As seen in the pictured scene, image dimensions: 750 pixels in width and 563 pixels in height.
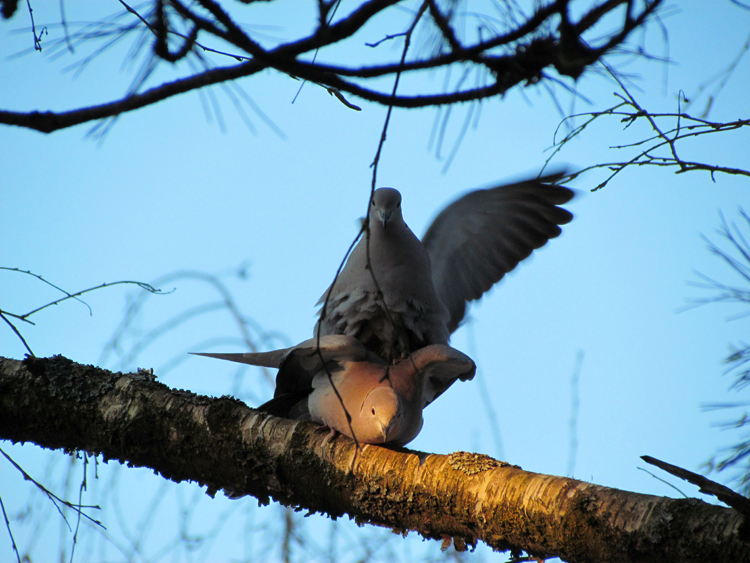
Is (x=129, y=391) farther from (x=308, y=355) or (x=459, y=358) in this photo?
(x=459, y=358)

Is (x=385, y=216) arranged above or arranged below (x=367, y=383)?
above

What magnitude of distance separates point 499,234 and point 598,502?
2401mm

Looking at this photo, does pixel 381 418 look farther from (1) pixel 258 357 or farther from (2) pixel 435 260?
(2) pixel 435 260

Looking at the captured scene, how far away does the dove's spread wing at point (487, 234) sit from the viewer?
162 inches

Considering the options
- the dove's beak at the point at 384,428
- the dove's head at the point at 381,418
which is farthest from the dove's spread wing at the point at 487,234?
the dove's beak at the point at 384,428

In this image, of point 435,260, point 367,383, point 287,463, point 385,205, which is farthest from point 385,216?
point 287,463

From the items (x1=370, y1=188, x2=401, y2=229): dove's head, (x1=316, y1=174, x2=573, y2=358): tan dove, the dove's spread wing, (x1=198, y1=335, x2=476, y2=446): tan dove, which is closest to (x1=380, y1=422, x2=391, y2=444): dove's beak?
(x1=198, y1=335, x2=476, y2=446): tan dove

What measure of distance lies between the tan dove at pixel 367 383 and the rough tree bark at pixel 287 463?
0.51 ft

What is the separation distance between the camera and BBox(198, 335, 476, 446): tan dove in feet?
9.41

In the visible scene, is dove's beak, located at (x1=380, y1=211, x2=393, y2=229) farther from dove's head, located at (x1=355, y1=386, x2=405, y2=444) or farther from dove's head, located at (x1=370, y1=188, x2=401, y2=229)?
dove's head, located at (x1=355, y1=386, x2=405, y2=444)

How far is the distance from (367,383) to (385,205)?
38.2 inches

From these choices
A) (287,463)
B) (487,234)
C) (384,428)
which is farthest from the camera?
(487,234)

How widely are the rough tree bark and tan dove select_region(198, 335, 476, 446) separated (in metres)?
0.16

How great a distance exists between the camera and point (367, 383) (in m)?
3.15
